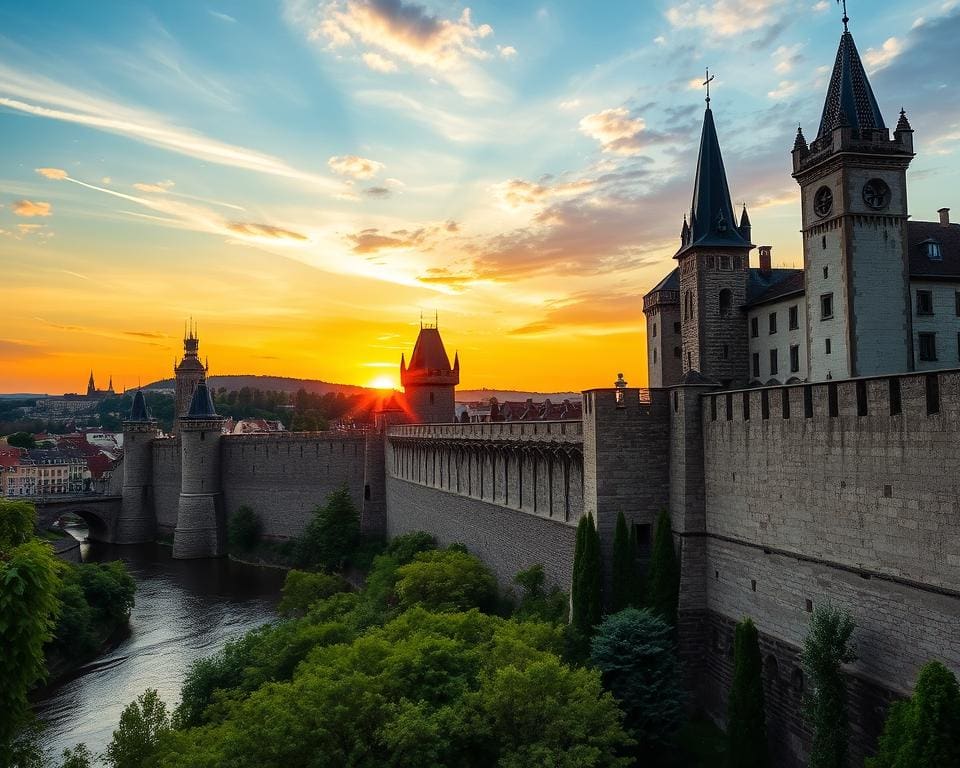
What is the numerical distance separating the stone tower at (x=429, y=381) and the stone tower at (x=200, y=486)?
20.0m

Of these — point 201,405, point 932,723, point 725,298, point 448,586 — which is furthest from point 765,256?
point 201,405

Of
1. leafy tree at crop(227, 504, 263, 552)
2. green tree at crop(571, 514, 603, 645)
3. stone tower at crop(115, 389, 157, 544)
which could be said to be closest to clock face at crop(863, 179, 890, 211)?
green tree at crop(571, 514, 603, 645)

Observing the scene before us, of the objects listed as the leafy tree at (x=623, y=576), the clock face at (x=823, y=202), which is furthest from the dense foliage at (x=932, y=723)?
the clock face at (x=823, y=202)

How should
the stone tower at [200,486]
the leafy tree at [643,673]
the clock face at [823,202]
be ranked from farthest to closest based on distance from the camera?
the stone tower at [200,486] → the clock face at [823,202] → the leafy tree at [643,673]

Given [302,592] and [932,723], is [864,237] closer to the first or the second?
[932,723]

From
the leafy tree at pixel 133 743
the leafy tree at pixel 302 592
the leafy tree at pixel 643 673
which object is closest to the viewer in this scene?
the leafy tree at pixel 133 743

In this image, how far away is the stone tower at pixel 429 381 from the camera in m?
78.8

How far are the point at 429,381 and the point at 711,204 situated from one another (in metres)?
39.1

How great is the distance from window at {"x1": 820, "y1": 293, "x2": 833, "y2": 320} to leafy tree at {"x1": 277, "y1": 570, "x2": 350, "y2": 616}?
96.5 feet

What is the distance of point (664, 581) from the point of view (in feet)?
84.8

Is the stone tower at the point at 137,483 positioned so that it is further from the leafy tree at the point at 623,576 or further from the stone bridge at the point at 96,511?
the leafy tree at the point at 623,576

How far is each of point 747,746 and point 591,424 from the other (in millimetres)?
10895

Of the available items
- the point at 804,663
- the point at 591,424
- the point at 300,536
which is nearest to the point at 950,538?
the point at 804,663

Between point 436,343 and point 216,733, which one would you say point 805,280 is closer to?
point 216,733
